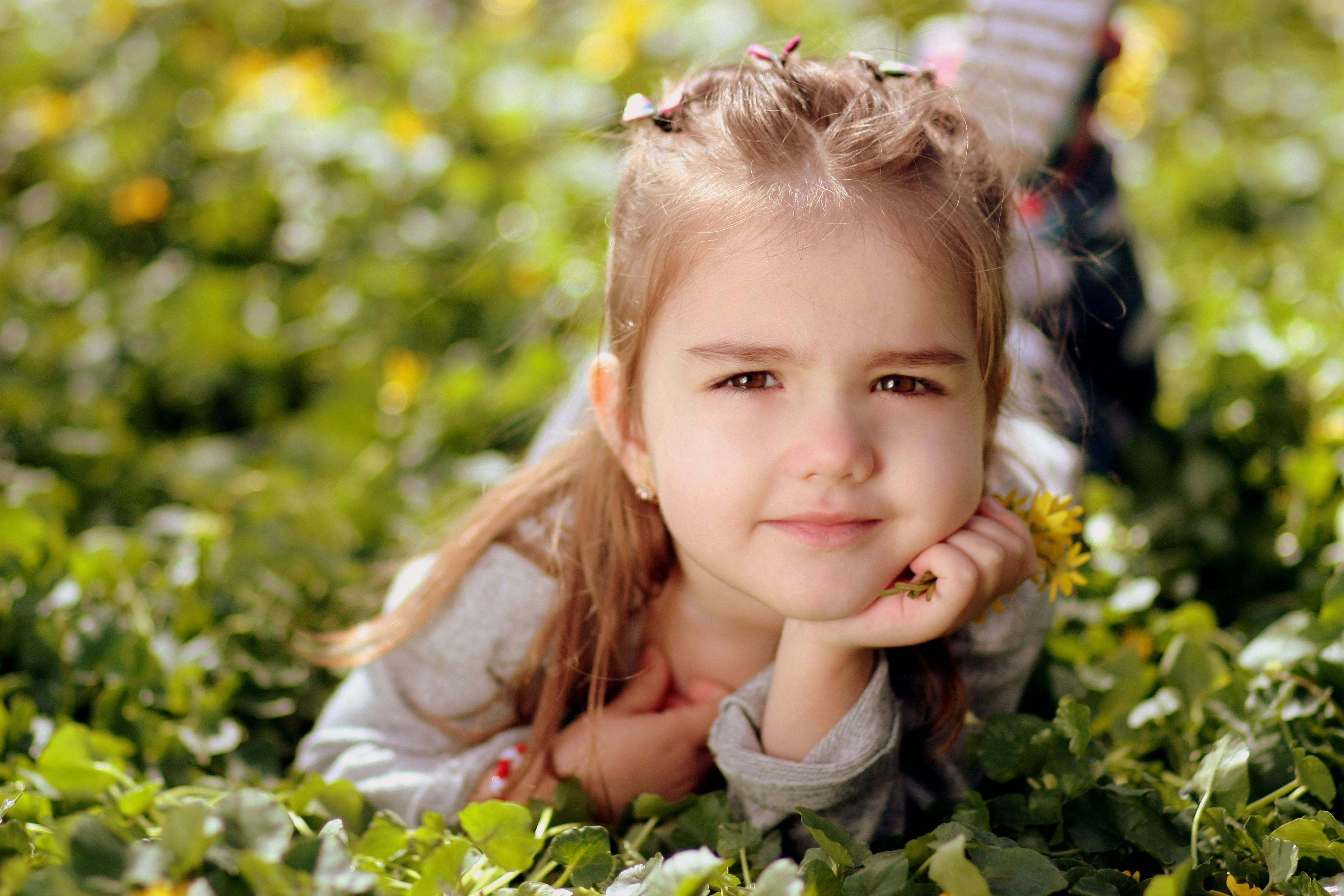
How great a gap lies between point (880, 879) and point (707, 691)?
18.8 inches

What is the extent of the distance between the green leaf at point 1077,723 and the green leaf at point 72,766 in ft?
3.29

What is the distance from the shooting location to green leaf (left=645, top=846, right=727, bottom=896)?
904mm

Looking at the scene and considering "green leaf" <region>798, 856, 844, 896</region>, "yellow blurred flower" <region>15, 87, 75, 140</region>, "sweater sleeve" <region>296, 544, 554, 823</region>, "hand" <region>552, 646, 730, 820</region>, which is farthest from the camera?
"yellow blurred flower" <region>15, 87, 75, 140</region>

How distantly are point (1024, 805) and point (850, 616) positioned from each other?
27 cm

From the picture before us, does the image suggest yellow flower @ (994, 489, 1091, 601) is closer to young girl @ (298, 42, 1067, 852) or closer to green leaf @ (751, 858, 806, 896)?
young girl @ (298, 42, 1067, 852)

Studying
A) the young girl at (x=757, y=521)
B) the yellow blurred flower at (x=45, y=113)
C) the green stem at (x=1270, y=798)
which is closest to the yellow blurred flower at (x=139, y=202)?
the yellow blurred flower at (x=45, y=113)

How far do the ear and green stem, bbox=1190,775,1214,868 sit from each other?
618 mm

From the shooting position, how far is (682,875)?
0.92 metres

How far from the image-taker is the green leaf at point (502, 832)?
111 cm

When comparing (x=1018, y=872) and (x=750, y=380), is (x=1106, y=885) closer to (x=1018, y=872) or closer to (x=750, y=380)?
(x=1018, y=872)

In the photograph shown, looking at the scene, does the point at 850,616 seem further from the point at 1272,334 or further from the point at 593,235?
the point at 1272,334

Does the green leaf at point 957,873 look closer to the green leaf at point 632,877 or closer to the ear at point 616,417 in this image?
the green leaf at point 632,877

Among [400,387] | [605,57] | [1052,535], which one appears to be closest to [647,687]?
[1052,535]

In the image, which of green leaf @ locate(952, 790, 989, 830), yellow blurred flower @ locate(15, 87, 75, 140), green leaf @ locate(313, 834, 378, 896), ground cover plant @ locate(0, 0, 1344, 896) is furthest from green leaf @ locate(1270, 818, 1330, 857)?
yellow blurred flower @ locate(15, 87, 75, 140)
